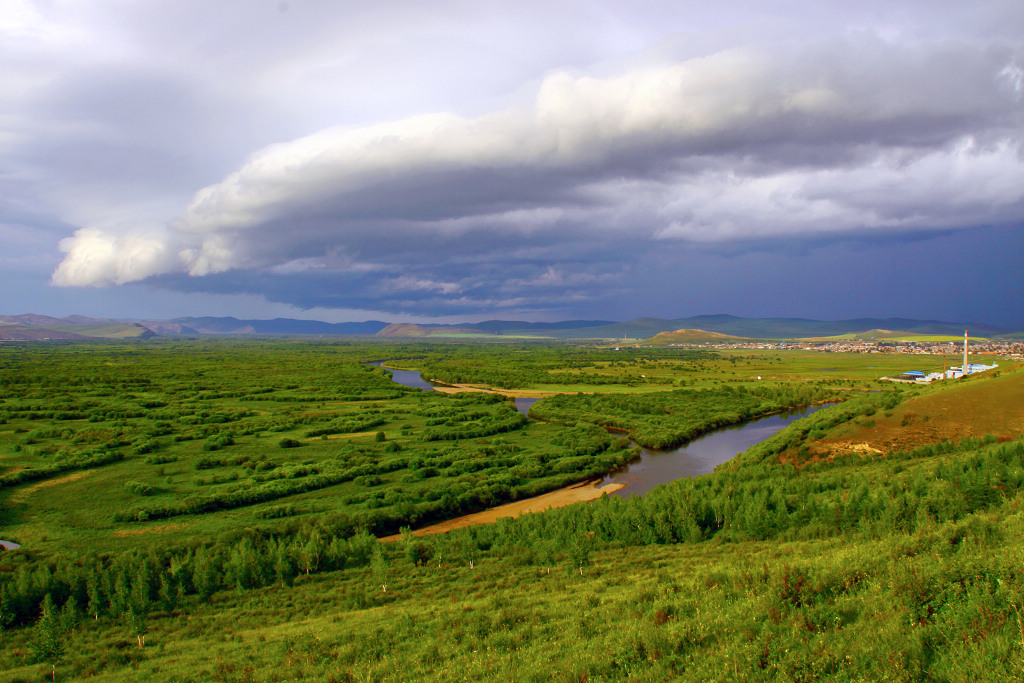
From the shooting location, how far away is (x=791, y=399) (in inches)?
3743

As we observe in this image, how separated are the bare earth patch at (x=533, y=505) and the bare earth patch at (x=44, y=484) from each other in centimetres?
3423

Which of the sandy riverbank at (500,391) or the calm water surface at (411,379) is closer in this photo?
the sandy riverbank at (500,391)

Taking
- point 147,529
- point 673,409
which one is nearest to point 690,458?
point 673,409

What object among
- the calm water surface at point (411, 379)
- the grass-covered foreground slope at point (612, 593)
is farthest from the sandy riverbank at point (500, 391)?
the grass-covered foreground slope at point (612, 593)

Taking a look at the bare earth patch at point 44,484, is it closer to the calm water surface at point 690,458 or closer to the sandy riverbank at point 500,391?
the calm water surface at point 690,458

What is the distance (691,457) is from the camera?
2371 inches

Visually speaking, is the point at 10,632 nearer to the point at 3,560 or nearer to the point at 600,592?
the point at 3,560

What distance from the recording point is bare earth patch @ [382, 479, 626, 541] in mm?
40594

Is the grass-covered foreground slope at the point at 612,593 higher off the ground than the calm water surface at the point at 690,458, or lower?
higher

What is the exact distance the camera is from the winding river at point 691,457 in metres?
51.4

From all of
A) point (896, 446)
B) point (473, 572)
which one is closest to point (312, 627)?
point (473, 572)

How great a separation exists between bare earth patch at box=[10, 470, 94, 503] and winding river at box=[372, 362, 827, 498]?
49.9m

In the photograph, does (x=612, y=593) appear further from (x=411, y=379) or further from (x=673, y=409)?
(x=411, y=379)

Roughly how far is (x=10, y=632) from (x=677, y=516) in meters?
32.4
